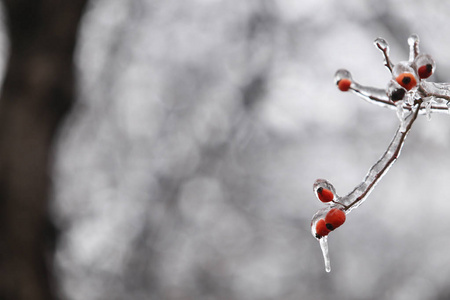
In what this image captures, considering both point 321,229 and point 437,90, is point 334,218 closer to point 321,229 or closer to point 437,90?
point 321,229

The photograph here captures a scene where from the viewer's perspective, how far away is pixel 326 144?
7391 millimetres

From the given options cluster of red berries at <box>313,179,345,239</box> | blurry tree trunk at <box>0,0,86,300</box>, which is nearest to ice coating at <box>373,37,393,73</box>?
cluster of red berries at <box>313,179,345,239</box>

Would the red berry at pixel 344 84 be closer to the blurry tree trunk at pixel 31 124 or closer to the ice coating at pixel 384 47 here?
the ice coating at pixel 384 47

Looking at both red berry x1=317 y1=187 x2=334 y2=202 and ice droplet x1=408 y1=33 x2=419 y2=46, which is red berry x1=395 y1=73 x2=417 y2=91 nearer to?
ice droplet x1=408 y1=33 x2=419 y2=46

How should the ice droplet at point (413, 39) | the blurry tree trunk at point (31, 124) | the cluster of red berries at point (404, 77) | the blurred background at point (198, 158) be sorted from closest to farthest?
the cluster of red berries at point (404, 77) < the ice droplet at point (413, 39) < the blurry tree trunk at point (31, 124) < the blurred background at point (198, 158)

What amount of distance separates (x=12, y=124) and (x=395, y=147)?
2.86 m

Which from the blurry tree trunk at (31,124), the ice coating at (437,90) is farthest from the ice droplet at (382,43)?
the blurry tree trunk at (31,124)

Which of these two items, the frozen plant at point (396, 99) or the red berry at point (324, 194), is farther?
the red berry at point (324, 194)

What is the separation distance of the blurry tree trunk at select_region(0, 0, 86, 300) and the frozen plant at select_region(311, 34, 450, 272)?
7.97 feet

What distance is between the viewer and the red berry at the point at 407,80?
2.64ft

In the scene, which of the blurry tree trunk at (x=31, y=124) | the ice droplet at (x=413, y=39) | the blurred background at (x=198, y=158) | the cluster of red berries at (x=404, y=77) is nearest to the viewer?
the cluster of red berries at (x=404, y=77)

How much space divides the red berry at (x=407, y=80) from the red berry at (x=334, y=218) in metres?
0.26

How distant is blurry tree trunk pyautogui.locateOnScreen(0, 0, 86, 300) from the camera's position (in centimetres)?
295

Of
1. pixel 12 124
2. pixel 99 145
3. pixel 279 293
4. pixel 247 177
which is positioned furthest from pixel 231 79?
pixel 12 124
